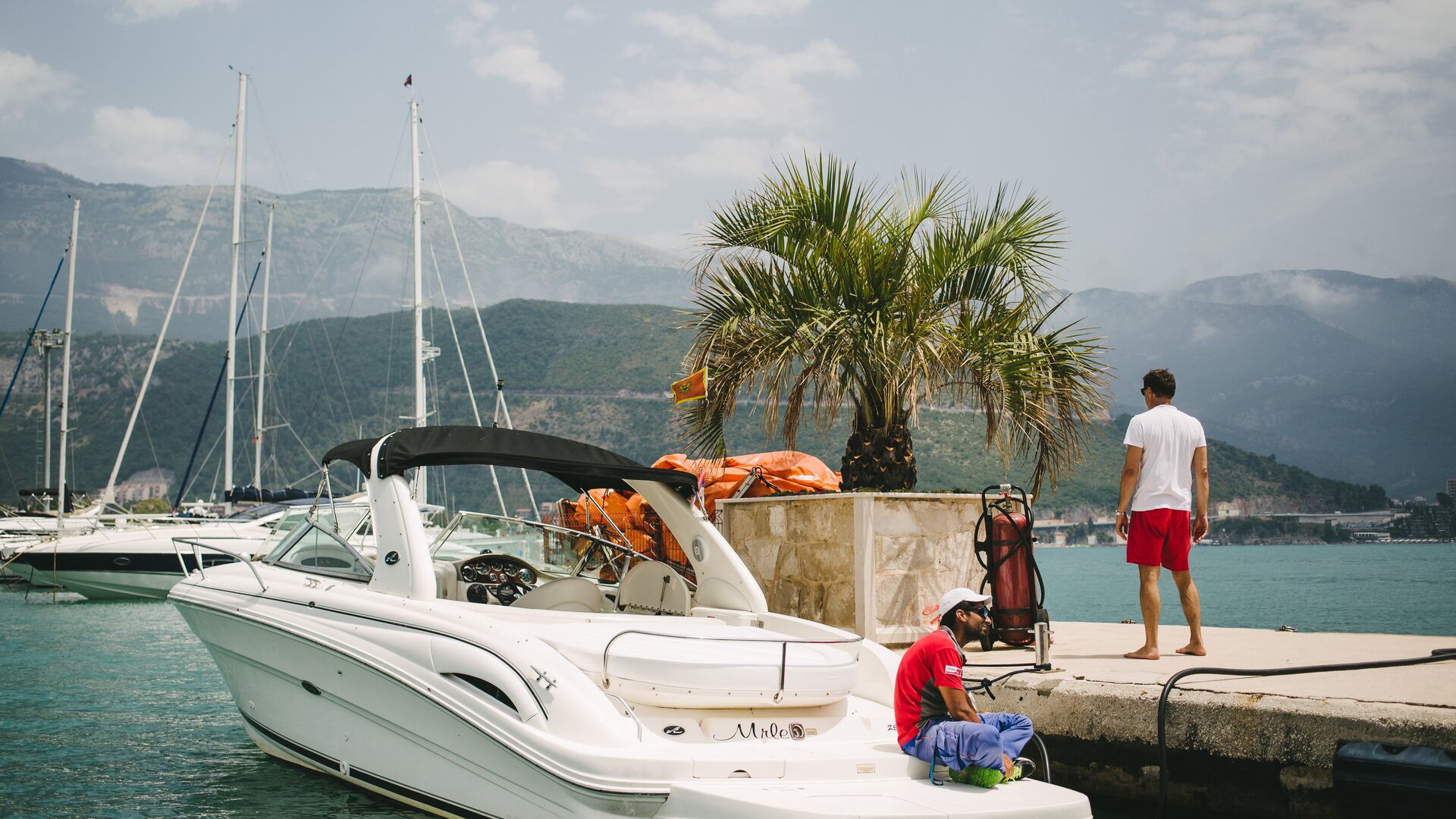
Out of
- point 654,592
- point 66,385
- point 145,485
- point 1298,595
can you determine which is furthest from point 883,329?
point 145,485

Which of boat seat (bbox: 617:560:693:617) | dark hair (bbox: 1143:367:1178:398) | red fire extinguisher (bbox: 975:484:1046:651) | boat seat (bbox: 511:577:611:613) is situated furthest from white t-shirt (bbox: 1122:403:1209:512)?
boat seat (bbox: 511:577:611:613)

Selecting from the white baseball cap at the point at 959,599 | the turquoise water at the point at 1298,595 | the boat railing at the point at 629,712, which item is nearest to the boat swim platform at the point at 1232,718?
the white baseball cap at the point at 959,599

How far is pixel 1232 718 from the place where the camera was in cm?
598

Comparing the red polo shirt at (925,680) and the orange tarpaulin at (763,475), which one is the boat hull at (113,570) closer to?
the orange tarpaulin at (763,475)

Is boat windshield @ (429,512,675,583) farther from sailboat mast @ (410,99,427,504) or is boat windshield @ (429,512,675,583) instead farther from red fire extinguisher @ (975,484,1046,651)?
sailboat mast @ (410,99,427,504)

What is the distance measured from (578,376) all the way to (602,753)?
100 metres

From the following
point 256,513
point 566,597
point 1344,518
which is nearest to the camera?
point 566,597

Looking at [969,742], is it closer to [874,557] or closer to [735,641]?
[735,641]

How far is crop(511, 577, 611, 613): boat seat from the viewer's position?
7.22 meters

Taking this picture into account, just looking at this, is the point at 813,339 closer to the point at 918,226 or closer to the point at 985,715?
the point at 918,226

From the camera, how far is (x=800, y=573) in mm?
9828

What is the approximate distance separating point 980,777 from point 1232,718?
1.85 meters

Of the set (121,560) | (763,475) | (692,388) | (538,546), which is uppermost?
(692,388)

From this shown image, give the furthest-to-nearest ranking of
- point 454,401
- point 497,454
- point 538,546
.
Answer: point 454,401
point 538,546
point 497,454
